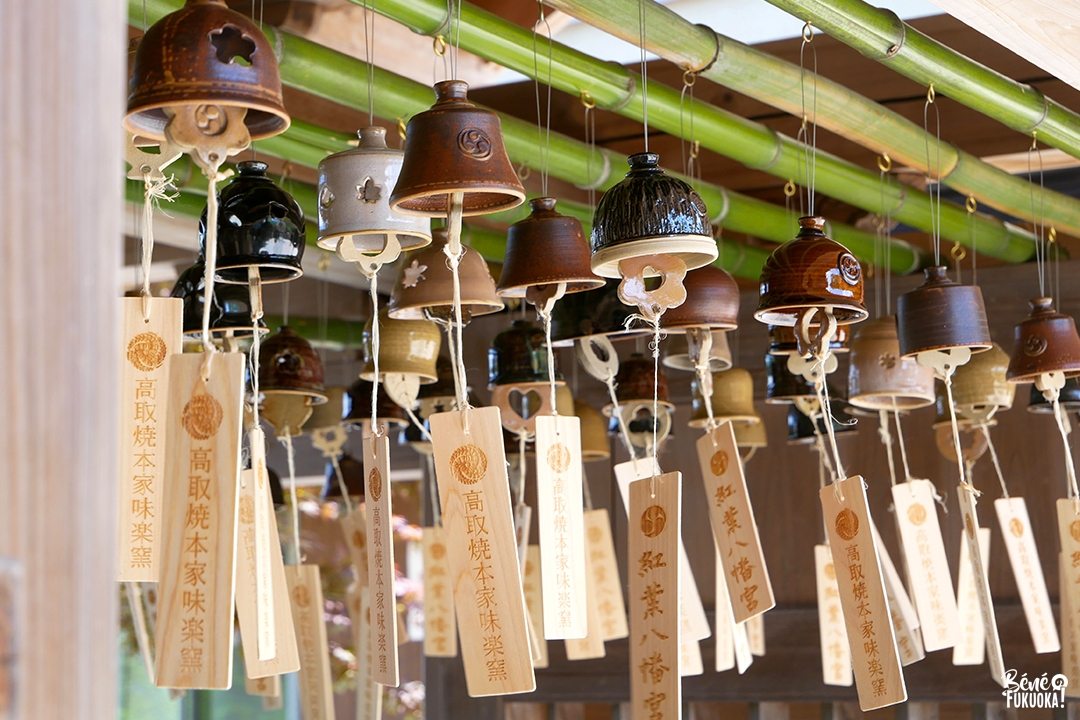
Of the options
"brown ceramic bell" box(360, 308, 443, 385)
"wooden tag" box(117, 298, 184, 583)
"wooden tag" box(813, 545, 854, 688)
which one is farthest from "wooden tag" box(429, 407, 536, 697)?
"wooden tag" box(813, 545, 854, 688)

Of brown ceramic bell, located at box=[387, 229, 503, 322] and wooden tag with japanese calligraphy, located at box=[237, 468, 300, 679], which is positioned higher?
brown ceramic bell, located at box=[387, 229, 503, 322]

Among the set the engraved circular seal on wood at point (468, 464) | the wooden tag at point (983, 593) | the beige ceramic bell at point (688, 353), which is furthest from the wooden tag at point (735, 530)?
the engraved circular seal on wood at point (468, 464)

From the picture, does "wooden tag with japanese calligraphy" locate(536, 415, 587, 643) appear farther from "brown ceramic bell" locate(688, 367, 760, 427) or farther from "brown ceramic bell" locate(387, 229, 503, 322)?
"brown ceramic bell" locate(688, 367, 760, 427)

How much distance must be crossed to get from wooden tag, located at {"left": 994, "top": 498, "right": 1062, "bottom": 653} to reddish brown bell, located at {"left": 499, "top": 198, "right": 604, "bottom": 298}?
166 cm

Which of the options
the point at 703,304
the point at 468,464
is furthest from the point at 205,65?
the point at 703,304

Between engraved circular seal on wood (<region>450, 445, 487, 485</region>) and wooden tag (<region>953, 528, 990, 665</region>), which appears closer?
engraved circular seal on wood (<region>450, 445, 487, 485</region>)

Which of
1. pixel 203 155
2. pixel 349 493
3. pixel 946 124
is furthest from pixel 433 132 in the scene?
pixel 946 124

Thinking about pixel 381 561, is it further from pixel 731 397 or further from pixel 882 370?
pixel 731 397

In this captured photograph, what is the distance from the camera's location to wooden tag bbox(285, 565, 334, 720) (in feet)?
9.82

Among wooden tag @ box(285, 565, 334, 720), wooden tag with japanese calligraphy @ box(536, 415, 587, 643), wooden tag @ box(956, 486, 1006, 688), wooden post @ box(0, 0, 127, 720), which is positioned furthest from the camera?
wooden tag @ box(285, 565, 334, 720)

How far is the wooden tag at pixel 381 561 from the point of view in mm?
1789

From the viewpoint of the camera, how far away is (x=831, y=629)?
355 cm

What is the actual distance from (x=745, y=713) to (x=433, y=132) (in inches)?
121

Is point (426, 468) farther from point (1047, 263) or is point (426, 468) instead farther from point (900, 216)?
point (1047, 263)
